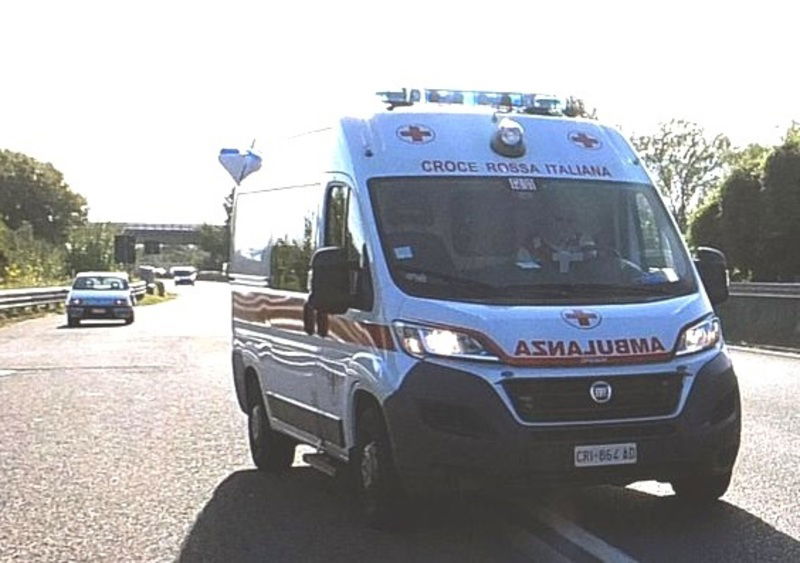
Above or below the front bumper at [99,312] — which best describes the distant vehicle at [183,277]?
below

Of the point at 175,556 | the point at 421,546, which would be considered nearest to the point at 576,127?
the point at 421,546

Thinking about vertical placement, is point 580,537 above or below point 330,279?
below

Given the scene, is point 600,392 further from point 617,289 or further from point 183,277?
point 183,277

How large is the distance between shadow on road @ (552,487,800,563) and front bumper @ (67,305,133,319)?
33038 mm

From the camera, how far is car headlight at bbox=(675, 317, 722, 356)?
8359 mm

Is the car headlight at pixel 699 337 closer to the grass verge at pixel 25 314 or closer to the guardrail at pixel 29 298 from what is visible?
the grass verge at pixel 25 314

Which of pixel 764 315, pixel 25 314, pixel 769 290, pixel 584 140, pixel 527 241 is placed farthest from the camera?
pixel 25 314

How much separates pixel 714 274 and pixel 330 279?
241cm

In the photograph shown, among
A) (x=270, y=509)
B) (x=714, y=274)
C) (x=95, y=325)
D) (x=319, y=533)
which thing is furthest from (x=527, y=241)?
(x=95, y=325)

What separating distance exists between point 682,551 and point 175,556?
261cm

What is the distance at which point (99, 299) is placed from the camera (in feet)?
137

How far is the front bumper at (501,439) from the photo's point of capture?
26.1 ft

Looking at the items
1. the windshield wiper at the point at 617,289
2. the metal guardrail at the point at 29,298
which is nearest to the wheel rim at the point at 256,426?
the windshield wiper at the point at 617,289

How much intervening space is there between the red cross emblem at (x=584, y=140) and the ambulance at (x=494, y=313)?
14 mm
